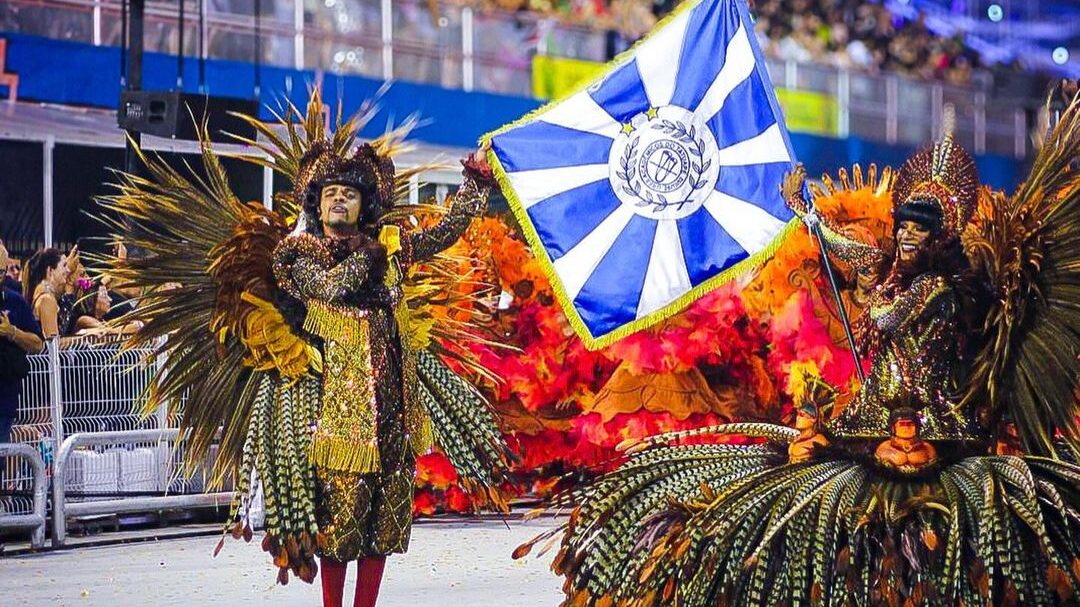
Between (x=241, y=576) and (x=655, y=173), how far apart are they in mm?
3126

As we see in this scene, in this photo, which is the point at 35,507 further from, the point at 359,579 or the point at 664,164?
the point at 664,164

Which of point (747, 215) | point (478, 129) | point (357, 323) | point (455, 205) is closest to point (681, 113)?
point (747, 215)

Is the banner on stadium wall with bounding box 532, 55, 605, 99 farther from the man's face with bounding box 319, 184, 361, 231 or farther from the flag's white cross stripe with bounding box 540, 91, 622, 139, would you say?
the man's face with bounding box 319, 184, 361, 231

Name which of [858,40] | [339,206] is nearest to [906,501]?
[339,206]

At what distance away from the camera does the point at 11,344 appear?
9758mm

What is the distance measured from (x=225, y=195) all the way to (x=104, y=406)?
376 centimetres

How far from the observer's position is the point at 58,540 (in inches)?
398

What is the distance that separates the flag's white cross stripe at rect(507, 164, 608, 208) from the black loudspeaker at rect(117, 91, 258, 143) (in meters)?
4.78

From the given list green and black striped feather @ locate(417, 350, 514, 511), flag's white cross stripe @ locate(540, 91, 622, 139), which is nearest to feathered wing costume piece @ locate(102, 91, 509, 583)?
green and black striped feather @ locate(417, 350, 514, 511)

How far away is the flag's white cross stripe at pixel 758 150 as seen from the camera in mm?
7059

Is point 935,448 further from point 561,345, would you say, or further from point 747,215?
point 561,345

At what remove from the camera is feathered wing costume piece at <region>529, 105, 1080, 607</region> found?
571 centimetres

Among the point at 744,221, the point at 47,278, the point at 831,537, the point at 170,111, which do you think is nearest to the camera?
the point at 831,537

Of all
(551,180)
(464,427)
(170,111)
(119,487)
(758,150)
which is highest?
(170,111)
